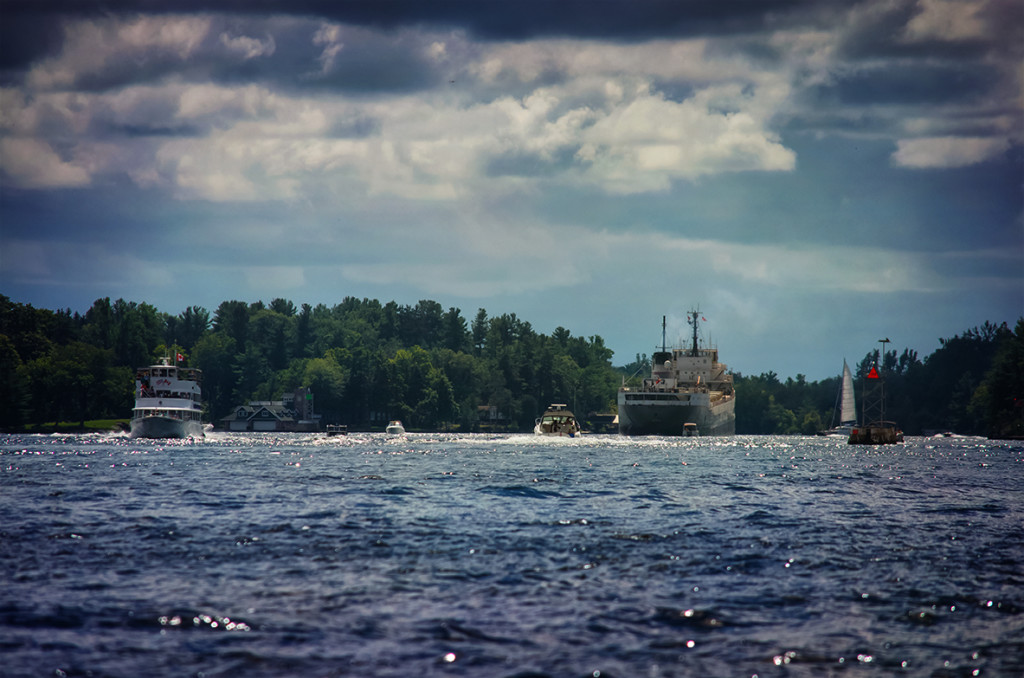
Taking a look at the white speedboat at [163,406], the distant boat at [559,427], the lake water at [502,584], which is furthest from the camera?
the distant boat at [559,427]

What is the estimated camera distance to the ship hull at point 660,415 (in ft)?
488

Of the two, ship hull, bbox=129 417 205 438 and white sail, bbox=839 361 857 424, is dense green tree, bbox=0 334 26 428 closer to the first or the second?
ship hull, bbox=129 417 205 438

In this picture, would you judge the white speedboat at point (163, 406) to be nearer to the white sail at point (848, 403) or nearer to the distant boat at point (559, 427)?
the distant boat at point (559, 427)

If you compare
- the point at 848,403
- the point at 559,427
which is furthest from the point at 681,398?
the point at 848,403

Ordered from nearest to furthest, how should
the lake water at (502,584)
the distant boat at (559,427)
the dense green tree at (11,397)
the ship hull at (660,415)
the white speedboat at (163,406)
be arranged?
the lake water at (502,584) < the white speedboat at (163,406) < the dense green tree at (11,397) < the distant boat at (559,427) < the ship hull at (660,415)

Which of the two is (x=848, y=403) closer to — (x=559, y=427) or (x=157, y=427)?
(x=559, y=427)

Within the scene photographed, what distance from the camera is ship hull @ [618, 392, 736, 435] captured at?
148875mm

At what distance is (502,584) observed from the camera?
18938 millimetres

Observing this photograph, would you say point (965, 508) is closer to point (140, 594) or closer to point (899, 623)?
point (899, 623)

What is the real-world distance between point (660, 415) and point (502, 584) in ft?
437

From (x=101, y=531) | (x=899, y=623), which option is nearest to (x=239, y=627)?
(x=899, y=623)

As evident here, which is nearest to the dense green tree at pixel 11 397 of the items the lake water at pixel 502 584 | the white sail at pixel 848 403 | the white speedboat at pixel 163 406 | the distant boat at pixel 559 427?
the white speedboat at pixel 163 406

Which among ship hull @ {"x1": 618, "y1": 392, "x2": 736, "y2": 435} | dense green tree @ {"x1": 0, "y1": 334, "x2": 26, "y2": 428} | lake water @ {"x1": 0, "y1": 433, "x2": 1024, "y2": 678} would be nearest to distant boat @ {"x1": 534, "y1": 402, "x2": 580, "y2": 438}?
ship hull @ {"x1": 618, "y1": 392, "x2": 736, "y2": 435}

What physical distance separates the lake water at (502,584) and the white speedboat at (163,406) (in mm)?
74384
